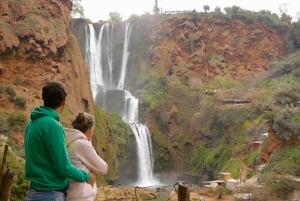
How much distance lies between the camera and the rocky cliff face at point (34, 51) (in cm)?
2642

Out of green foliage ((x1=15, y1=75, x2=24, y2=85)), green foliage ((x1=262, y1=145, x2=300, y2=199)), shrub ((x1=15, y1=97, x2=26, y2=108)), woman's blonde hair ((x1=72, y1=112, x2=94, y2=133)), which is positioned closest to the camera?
woman's blonde hair ((x1=72, y1=112, x2=94, y2=133))

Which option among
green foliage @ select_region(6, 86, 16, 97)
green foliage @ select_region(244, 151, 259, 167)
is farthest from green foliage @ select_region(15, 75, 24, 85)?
green foliage @ select_region(244, 151, 259, 167)

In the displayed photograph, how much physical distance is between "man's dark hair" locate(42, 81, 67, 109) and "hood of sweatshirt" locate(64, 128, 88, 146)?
0.95ft

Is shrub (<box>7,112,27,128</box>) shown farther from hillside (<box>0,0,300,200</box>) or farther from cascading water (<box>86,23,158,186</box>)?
cascading water (<box>86,23,158,186</box>)

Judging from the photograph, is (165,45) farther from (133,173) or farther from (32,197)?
(32,197)

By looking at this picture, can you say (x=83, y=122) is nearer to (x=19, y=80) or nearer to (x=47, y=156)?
(x=47, y=156)

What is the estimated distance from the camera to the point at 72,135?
4.00 m

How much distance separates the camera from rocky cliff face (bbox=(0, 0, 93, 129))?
26.4 m

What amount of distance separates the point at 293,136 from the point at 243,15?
29.9 m

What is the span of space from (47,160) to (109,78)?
46481 millimetres

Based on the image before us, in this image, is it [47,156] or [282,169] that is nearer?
[47,156]

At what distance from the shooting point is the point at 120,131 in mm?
36375

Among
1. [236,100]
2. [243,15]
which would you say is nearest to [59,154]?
[236,100]

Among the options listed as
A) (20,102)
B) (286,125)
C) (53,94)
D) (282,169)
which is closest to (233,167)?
(286,125)
